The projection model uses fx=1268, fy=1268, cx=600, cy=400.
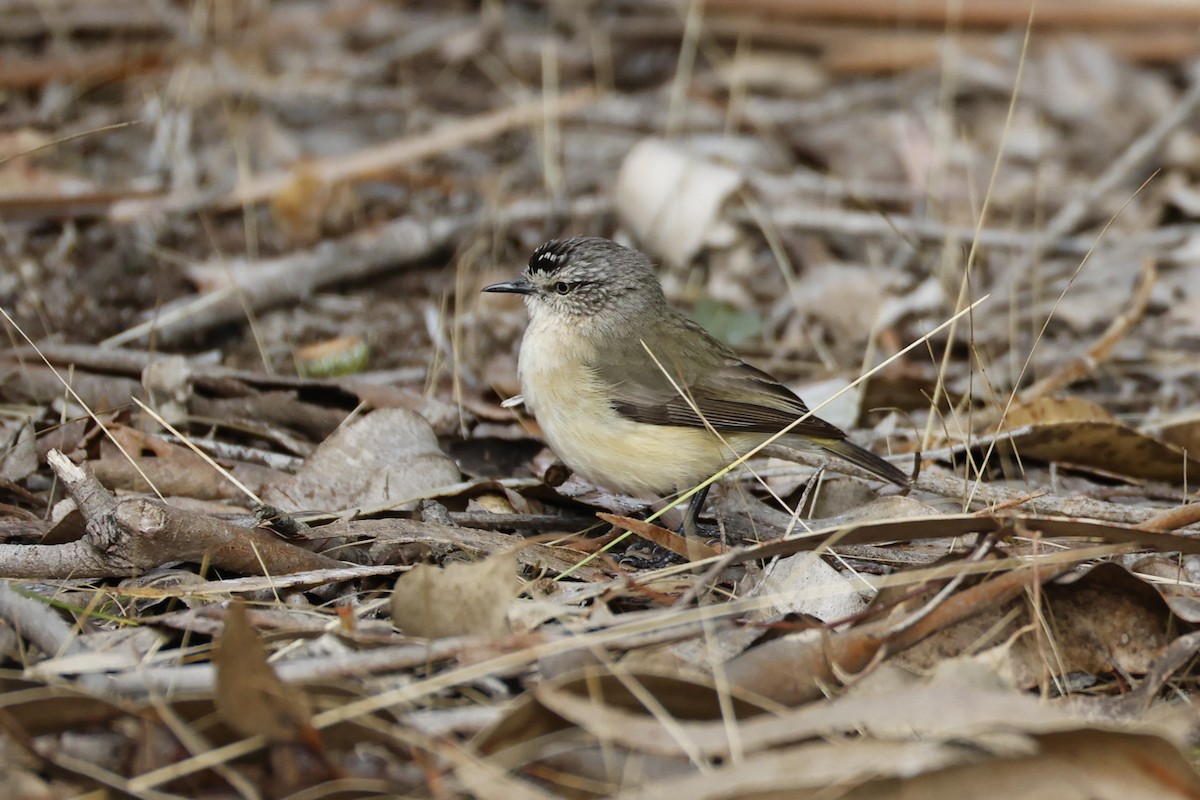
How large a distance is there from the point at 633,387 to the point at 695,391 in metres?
0.27

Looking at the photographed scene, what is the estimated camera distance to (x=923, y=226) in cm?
800

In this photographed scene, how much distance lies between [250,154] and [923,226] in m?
4.42

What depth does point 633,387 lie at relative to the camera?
528 cm

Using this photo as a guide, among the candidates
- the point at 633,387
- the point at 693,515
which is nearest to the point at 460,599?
the point at 693,515

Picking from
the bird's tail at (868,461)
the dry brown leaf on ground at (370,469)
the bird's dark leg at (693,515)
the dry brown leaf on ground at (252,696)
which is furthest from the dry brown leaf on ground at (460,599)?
the bird's tail at (868,461)

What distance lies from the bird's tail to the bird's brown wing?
17cm

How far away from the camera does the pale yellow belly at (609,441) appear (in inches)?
199

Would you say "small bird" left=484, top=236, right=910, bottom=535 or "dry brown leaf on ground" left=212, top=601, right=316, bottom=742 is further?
"small bird" left=484, top=236, right=910, bottom=535

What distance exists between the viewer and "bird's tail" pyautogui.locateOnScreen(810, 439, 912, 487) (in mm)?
4820

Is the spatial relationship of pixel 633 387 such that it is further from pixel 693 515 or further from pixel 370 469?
pixel 370 469

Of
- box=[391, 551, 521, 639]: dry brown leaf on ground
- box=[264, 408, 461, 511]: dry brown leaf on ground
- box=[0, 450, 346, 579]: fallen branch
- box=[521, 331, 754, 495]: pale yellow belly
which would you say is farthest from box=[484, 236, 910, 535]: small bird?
box=[391, 551, 521, 639]: dry brown leaf on ground

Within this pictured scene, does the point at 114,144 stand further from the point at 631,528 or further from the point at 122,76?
the point at 631,528

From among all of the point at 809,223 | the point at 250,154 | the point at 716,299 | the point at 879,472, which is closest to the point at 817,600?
the point at 879,472

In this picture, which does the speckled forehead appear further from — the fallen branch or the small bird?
the fallen branch
